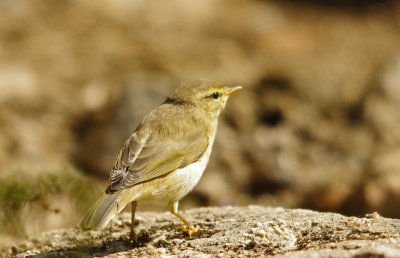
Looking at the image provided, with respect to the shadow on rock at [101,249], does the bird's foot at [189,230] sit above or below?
above

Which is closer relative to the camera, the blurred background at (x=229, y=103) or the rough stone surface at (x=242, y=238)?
the rough stone surface at (x=242, y=238)

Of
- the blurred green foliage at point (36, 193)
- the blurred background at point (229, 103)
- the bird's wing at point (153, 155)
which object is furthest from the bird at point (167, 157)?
the blurred background at point (229, 103)

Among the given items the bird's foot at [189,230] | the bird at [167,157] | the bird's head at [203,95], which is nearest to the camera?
the bird at [167,157]

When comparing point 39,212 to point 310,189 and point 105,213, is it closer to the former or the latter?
point 105,213

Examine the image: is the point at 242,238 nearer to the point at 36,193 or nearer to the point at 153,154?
the point at 153,154

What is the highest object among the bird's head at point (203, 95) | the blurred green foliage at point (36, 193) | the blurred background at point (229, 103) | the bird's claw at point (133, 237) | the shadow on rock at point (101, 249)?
the blurred background at point (229, 103)

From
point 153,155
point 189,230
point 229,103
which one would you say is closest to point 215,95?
point 153,155

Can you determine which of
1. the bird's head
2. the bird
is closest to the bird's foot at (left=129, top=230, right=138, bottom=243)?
the bird

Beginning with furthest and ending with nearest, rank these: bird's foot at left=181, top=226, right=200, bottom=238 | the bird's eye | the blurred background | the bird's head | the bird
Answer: the blurred background → the bird's eye → the bird's head → bird's foot at left=181, top=226, right=200, bottom=238 → the bird

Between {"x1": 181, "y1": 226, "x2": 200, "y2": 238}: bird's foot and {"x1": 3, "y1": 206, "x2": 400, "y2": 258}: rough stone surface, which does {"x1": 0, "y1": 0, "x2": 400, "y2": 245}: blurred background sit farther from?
{"x1": 181, "y1": 226, "x2": 200, "y2": 238}: bird's foot

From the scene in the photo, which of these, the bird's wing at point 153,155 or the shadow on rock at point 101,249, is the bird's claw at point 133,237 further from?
the bird's wing at point 153,155
